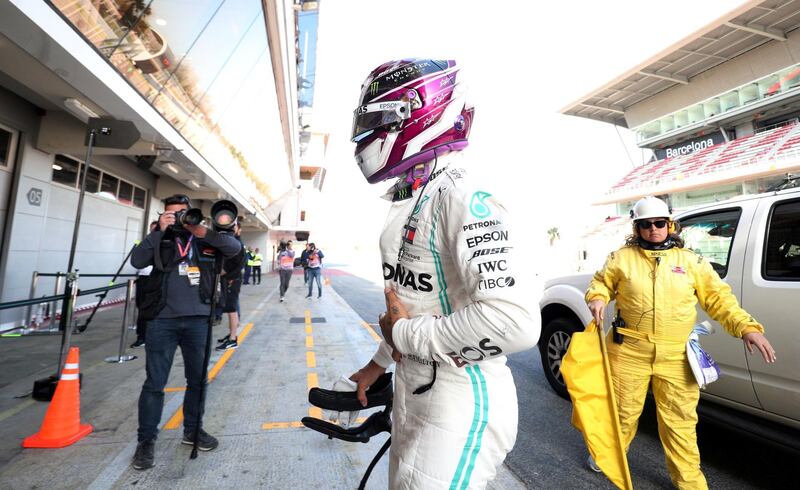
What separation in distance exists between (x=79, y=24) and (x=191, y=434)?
4.33m

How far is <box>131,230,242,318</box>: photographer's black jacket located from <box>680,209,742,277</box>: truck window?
3782mm

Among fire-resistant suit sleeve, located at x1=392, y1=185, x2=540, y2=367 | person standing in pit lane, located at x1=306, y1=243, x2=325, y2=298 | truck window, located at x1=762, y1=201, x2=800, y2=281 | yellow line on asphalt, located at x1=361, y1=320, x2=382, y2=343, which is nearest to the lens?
fire-resistant suit sleeve, located at x1=392, y1=185, x2=540, y2=367

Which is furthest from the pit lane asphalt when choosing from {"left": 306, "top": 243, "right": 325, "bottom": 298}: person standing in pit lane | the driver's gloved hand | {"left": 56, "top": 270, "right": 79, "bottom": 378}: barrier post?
{"left": 306, "top": 243, "right": 325, "bottom": 298}: person standing in pit lane

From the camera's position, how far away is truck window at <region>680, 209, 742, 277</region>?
281 centimetres

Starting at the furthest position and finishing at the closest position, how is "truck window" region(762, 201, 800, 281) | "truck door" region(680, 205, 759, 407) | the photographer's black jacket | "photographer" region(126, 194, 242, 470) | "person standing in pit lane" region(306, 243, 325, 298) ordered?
1. "person standing in pit lane" region(306, 243, 325, 298)
2. the photographer's black jacket
3. "photographer" region(126, 194, 242, 470)
4. "truck door" region(680, 205, 759, 407)
5. "truck window" region(762, 201, 800, 281)

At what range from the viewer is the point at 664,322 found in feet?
7.76

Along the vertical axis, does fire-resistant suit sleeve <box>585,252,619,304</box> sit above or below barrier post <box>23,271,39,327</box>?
above

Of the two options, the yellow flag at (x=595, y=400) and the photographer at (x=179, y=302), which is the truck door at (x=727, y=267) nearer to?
the yellow flag at (x=595, y=400)

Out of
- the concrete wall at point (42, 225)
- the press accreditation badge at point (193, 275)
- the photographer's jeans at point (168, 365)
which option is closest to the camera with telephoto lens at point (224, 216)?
the press accreditation badge at point (193, 275)

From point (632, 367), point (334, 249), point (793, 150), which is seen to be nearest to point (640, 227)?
point (632, 367)

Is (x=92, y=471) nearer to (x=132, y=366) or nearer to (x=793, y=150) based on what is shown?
(x=132, y=366)

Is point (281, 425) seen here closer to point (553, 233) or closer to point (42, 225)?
point (42, 225)

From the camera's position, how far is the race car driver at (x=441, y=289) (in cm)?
92

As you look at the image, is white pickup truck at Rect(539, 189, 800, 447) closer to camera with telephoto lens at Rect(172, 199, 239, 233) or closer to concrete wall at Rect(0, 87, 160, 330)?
camera with telephoto lens at Rect(172, 199, 239, 233)
